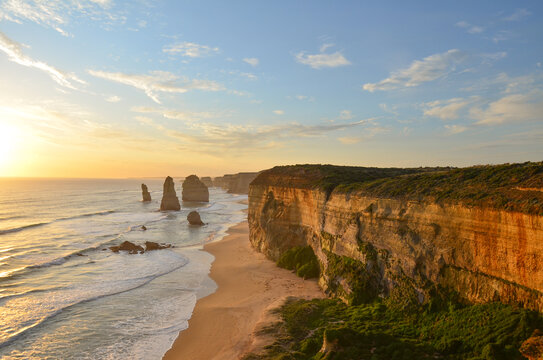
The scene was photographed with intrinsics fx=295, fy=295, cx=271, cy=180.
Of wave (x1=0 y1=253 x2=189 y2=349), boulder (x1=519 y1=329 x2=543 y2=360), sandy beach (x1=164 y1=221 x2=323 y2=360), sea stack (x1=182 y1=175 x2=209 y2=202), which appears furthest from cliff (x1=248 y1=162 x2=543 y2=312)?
sea stack (x1=182 y1=175 x2=209 y2=202)

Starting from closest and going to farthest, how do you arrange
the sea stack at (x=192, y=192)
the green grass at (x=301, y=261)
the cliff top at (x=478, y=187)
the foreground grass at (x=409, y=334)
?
1. the foreground grass at (x=409, y=334)
2. the cliff top at (x=478, y=187)
3. the green grass at (x=301, y=261)
4. the sea stack at (x=192, y=192)

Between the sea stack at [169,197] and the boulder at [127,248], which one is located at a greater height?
the sea stack at [169,197]

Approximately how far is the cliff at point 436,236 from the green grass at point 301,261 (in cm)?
174

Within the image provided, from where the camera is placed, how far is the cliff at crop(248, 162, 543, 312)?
1114 cm

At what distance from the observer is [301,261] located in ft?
86.1

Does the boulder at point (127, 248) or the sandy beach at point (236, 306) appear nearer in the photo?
the sandy beach at point (236, 306)

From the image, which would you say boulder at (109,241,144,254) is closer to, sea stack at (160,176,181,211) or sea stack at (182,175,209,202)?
sea stack at (160,176,181,211)

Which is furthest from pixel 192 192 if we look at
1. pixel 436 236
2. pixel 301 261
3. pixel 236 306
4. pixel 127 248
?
pixel 436 236

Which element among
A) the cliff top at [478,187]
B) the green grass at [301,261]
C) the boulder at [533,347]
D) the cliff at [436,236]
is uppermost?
the cliff top at [478,187]

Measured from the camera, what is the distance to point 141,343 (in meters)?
16.4

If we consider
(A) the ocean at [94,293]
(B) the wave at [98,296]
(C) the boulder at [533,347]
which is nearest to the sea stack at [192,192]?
(A) the ocean at [94,293]

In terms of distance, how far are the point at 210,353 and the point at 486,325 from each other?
12454mm

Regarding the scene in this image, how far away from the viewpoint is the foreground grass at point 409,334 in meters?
10.5

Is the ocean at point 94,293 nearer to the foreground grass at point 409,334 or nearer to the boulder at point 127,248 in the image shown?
the boulder at point 127,248
